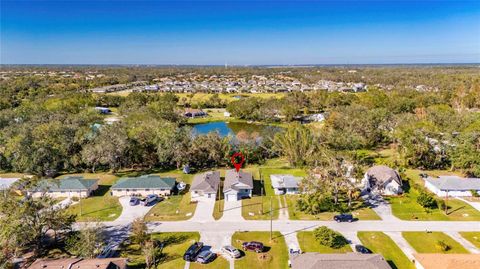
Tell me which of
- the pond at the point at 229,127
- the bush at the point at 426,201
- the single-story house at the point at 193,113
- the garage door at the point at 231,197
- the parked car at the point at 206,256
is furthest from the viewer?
the single-story house at the point at 193,113

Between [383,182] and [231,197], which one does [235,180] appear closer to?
[231,197]

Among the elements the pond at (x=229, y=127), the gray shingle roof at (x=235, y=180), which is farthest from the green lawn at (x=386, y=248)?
the pond at (x=229, y=127)

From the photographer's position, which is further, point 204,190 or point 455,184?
point 455,184

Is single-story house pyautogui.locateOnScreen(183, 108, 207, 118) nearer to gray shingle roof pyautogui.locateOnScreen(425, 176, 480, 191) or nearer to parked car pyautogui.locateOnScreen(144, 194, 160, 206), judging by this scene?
parked car pyautogui.locateOnScreen(144, 194, 160, 206)

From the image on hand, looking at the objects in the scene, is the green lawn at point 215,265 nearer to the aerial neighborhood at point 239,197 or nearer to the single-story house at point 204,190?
the aerial neighborhood at point 239,197

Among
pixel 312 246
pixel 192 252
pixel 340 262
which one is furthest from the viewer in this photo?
pixel 312 246

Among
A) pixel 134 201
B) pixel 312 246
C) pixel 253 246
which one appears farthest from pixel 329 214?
pixel 134 201

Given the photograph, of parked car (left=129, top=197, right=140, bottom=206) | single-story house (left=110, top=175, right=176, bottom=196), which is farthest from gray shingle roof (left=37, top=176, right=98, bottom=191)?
parked car (left=129, top=197, right=140, bottom=206)
